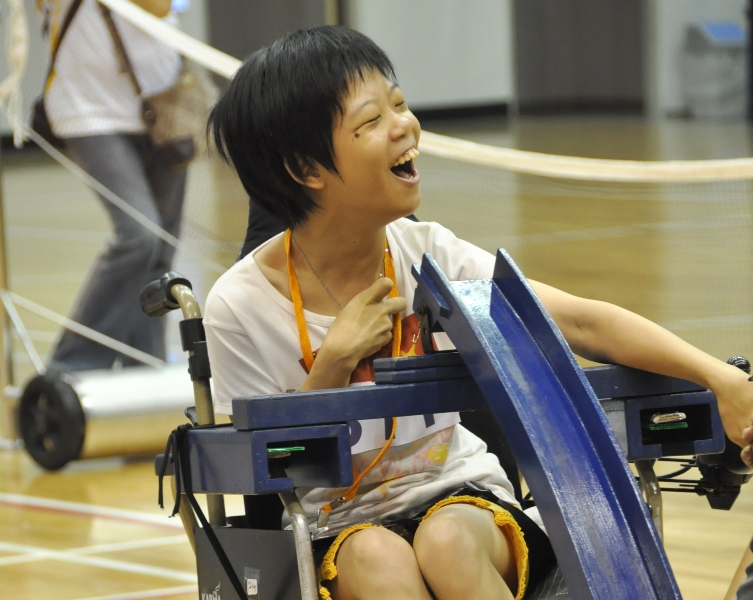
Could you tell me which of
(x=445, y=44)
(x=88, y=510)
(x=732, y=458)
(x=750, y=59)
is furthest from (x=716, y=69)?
(x=732, y=458)

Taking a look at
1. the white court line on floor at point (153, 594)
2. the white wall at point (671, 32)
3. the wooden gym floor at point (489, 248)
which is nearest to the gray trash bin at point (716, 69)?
the white wall at point (671, 32)

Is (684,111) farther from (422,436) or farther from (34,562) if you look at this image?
(422,436)

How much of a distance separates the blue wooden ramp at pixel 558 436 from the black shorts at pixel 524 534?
13.1 inches

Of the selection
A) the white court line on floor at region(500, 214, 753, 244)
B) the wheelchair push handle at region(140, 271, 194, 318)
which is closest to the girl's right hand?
the wheelchair push handle at region(140, 271, 194, 318)

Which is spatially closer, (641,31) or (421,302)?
(421,302)

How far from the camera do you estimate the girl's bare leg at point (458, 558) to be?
161 cm

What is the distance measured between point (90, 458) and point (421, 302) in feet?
8.40

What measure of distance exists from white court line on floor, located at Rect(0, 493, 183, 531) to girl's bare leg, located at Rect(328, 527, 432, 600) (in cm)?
177

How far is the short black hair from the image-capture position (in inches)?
70.2

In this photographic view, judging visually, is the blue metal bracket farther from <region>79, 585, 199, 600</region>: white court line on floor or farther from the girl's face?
<region>79, 585, 199, 600</region>: white court line on floor

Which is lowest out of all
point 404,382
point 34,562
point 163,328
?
point 34,562

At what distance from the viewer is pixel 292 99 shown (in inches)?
70.1

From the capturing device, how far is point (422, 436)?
73.6 inches

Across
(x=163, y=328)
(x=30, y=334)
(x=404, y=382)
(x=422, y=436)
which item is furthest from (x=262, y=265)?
(x=30, y=334)
